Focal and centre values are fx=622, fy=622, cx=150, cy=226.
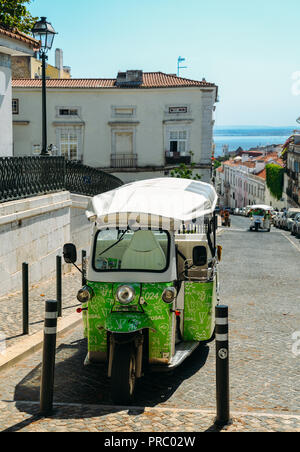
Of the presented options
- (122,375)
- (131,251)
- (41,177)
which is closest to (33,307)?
(131,251)

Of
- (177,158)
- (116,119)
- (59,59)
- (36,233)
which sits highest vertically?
(59,59)

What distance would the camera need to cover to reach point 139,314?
22.0 feet

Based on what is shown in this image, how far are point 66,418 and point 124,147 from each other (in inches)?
1800

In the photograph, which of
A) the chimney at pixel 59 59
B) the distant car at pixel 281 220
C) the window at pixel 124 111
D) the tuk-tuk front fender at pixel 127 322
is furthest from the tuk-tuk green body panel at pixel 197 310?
the chimney at pixel 59 59

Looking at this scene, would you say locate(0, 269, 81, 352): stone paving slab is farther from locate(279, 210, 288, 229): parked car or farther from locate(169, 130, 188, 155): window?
locate(279, 210, 288, 229): parked car

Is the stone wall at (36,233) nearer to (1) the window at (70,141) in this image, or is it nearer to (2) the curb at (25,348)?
(2) the curb at (25,348)

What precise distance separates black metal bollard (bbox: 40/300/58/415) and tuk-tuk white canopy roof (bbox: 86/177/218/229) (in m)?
1.51

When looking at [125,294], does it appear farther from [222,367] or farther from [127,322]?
[222,367]

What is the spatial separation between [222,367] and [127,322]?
4.01 feet

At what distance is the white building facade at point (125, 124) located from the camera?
49.7m

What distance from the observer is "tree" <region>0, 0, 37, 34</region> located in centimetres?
1969

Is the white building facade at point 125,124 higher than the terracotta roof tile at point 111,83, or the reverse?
the terracotta roof tile at point 111,83

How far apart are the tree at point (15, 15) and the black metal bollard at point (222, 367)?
1614cm

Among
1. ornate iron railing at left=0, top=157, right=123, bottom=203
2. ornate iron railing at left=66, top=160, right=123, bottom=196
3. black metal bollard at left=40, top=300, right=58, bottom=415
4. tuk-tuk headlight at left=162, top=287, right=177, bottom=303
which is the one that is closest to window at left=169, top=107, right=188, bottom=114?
ornate iron railing at left=66, top=160, right=123, bottom=196
